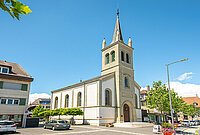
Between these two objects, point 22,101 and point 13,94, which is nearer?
point 13,94

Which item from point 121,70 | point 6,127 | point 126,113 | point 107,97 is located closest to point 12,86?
point 6,127

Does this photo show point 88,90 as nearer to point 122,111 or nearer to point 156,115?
point 122,111

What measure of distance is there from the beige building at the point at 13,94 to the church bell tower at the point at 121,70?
17826 millimetres

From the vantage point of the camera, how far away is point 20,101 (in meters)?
25.0

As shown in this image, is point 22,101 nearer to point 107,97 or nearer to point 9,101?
point 9,101

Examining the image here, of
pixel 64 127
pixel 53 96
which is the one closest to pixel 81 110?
pixel 64 127

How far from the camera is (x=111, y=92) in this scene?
108 ft

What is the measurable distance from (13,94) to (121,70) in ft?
72.4

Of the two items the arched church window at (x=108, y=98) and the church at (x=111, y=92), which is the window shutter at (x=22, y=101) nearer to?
the church at (x=111, y=92)

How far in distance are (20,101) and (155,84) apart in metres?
23.4

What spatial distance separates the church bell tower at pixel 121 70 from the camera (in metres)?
33.2

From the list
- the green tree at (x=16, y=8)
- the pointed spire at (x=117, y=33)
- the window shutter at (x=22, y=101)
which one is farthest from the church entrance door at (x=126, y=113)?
the green tree at (x=16, y=8)

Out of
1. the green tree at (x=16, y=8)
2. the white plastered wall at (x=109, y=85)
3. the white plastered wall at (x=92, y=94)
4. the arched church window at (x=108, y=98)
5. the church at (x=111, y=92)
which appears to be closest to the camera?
the green tree at (x=16, y=8)

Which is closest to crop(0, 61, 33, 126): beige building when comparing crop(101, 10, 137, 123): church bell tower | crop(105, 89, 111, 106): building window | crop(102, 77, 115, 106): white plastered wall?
crop(102, 77, 115, 106): white plastered wall
